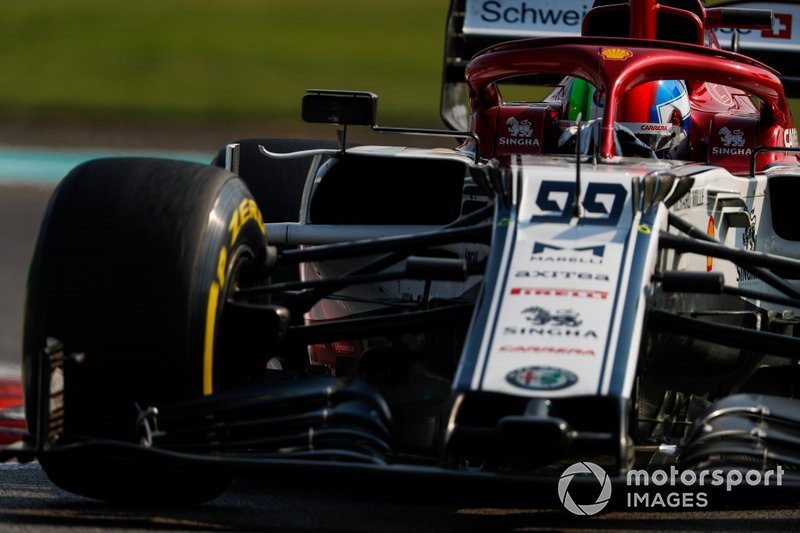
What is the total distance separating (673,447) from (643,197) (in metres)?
0.76

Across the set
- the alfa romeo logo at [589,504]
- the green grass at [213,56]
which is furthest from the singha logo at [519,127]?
the green grass at [213,56]

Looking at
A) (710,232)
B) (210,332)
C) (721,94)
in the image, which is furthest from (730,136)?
(210,332)

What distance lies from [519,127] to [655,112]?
61 centimetres

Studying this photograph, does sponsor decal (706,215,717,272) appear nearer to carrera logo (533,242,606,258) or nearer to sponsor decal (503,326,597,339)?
carrera logo (533,242,606,258)

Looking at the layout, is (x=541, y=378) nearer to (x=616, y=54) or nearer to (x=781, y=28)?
(x=616, y=54)

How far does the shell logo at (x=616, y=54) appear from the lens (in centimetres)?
557

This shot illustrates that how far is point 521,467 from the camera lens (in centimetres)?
389

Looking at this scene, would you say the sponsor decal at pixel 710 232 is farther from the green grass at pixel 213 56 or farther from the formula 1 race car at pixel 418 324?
the green grass at pixel 213 56

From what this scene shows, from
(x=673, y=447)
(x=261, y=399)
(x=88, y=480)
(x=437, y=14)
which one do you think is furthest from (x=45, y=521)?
(x=437, y=14)

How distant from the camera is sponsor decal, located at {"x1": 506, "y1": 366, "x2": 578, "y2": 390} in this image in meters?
3.55

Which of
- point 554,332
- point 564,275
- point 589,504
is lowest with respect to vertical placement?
point 589,504

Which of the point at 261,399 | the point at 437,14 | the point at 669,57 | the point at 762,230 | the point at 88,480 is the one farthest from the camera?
the point at 437,14

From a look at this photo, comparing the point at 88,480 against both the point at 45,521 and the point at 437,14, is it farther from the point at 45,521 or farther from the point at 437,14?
the point at 437,14

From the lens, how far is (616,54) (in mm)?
5598
